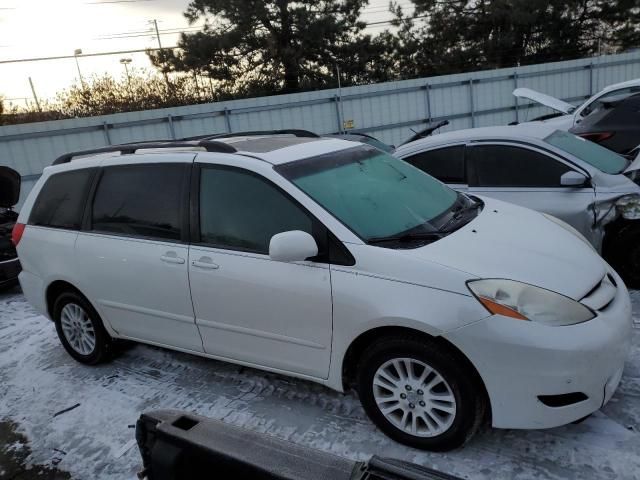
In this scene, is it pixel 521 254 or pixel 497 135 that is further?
pixel 497 135

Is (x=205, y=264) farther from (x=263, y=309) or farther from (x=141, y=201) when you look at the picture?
(x=141, y=201)

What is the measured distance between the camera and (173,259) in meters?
3.45

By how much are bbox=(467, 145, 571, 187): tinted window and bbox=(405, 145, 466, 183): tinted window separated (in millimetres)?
101

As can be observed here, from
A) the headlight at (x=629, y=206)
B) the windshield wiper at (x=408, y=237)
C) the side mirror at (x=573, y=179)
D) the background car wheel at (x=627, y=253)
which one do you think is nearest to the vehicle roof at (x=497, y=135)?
the side mirror at (x=573, y=179)

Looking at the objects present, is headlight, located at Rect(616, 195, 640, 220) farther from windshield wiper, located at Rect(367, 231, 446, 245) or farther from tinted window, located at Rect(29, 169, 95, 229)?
tinted window, located at Rect(29, 169, 95, 229)

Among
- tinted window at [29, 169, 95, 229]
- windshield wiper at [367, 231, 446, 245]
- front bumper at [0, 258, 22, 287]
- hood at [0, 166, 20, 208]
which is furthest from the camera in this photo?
hood at [0, 166, 20, 208]

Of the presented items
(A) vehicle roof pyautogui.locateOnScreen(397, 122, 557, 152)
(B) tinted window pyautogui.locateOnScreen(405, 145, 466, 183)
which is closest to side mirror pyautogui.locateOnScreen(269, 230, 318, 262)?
(B) tinted window pyautogui.locateOnScreen(405, 145, 466, 183)

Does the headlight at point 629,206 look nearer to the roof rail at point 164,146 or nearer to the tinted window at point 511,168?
the tinted window at point 511,168

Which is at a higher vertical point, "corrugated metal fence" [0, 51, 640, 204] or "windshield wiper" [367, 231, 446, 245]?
"corrugated metal fence" [0, 51, 640, 204]

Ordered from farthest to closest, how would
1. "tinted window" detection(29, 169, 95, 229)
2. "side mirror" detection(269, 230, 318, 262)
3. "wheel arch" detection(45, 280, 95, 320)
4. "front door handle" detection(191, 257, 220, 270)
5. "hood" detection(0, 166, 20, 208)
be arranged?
"hood" detection(0, 166, 20, 208) < "wheel arch" detection(45, 280, 95, 320) < "tinted window" detection(29, 169, 95, 229) < "front door handle" detection(191, 257, 220, 270) < "side mirror" detection(269, 230, 318, 262)

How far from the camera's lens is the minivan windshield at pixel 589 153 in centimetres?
496

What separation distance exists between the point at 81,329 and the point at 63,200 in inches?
41.3

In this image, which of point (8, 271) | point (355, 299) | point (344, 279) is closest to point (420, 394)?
point (355, 299)

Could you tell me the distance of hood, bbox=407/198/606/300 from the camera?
2.68 metres
